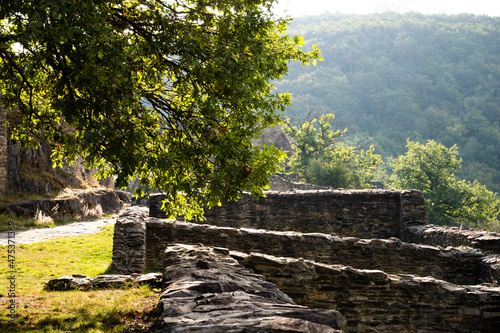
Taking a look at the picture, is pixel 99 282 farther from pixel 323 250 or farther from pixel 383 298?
pixel 383 298

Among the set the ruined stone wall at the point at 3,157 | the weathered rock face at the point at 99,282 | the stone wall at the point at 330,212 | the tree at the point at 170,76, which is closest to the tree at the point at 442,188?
the stone wall at the point at 330,212

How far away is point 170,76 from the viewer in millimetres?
7145

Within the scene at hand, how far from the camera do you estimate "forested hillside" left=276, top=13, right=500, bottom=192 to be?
9562 centimetres

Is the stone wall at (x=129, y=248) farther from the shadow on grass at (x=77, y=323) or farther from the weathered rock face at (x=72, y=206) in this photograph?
the weathered rock face at (x=72, y=206)

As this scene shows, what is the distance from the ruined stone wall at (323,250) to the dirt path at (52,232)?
6128mm

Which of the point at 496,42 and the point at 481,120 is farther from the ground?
the point at 496,42

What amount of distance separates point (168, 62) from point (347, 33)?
161696mm

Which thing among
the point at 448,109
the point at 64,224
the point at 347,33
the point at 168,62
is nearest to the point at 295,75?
the point at 347,33

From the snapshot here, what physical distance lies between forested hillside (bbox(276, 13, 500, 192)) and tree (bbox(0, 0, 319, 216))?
8395 cm

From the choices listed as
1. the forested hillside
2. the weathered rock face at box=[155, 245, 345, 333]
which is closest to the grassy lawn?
the weathered rock face at box=[155, 245, 345, 333]

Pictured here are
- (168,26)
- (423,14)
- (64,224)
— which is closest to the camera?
(168,26)

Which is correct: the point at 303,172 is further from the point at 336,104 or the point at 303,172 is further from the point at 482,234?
the point at 336,104

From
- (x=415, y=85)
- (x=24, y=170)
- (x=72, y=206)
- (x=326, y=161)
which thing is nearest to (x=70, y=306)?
(x=72, y=206)

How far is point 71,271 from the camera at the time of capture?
9141mm
